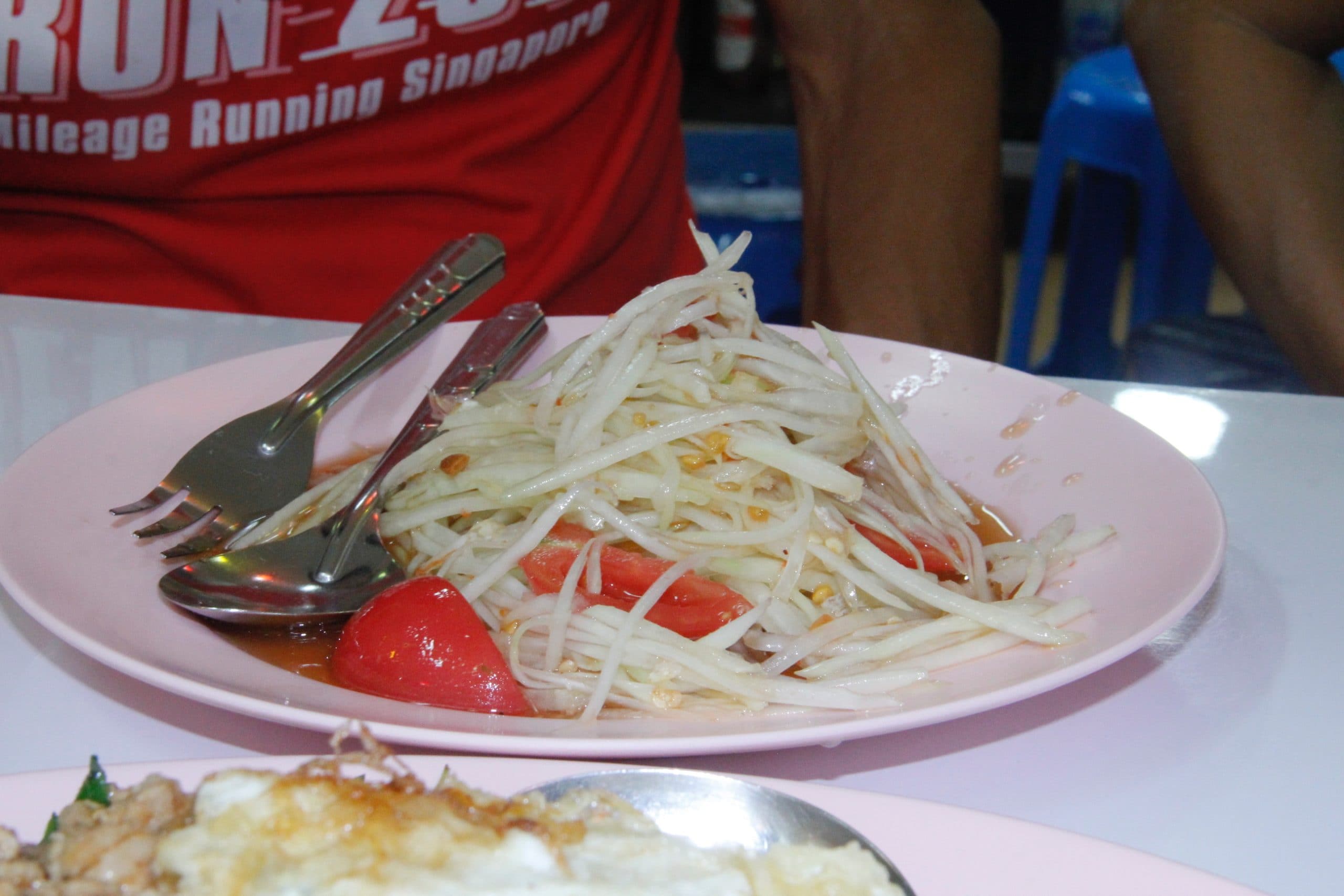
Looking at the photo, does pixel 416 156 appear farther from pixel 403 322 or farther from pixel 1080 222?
pixel 1080 222

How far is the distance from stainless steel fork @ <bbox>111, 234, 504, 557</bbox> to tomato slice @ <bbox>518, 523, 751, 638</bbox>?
0.84 ft

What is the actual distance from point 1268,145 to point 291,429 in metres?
1.56

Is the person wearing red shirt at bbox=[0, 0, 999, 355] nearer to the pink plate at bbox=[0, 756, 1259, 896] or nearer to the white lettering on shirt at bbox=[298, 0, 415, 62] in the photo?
the white lettering on shirt at bbox=[298, 0, 415, 62]

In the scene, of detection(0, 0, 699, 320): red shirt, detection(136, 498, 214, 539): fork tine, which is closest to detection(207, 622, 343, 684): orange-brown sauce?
detection(136, 498, 214, 539): fork tine

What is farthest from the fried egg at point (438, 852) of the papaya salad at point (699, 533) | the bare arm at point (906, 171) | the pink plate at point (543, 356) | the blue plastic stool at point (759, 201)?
the blue plastic stool at point (759, 201)

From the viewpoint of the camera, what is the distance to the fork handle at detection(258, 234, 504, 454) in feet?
3.34

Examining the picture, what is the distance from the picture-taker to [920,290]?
185cm

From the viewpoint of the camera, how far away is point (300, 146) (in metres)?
1.55

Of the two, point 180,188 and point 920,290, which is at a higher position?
point 180,188

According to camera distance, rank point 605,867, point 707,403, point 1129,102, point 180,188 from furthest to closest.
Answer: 1. point 1129,102
2. point 180,188
3. point 707,403
4. point 605,867

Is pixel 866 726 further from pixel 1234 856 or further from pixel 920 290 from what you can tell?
pixel 920 290

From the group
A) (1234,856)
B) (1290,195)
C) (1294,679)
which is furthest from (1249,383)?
(1234,856)

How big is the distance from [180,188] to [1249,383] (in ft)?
5.80

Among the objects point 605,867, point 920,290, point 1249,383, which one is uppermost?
point 605,867
